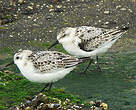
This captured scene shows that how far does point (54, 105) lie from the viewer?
8.88 m


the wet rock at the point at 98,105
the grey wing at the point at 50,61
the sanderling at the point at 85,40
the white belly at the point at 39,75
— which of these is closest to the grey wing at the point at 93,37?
the sanderling at the point at 85,40

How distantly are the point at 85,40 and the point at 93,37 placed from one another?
34 cm

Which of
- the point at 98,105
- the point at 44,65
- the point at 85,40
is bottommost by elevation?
the point at 98,105

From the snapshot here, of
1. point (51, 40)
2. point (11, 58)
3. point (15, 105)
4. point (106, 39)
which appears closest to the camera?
point (15, 105)

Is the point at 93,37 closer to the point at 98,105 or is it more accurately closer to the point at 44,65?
the point at 44,65

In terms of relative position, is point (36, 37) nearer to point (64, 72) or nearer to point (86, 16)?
point (86, 16)

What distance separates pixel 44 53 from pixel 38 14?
851 centimetres

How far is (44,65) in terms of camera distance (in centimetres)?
995

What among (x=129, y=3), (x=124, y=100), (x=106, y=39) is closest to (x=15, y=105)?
(x=124, y=100)

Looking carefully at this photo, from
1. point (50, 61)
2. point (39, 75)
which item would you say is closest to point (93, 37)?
point (50, 61)

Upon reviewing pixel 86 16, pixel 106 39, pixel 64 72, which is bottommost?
pixel 64 72

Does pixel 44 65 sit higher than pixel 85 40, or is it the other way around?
pixel 85 40

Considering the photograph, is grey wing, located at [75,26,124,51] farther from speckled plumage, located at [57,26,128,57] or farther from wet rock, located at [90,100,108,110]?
wet rock, located at [90,100,108,110]

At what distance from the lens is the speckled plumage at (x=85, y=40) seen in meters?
12.5
